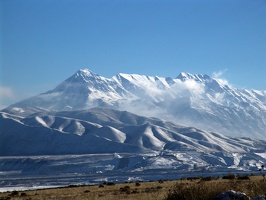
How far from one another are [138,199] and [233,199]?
529 inches

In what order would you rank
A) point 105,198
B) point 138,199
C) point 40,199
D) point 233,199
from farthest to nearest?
point 40,199 < point 105,198 < point 138,199 < point 233,199

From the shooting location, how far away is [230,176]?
54656 millimetres

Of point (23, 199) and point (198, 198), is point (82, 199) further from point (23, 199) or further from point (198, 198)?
point (198, 198)

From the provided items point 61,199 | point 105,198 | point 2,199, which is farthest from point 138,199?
point 2,199

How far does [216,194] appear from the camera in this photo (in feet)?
79.1

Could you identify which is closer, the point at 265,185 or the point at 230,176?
the point at 265,185

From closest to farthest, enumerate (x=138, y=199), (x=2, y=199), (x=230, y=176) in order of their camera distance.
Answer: (x=138, y=199) → (x=2, y=199) → (x=230, y=176)

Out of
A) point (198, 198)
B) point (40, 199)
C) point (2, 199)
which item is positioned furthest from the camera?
point (2, 199)

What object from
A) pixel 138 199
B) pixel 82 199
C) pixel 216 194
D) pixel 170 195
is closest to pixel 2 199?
pixel 82 199

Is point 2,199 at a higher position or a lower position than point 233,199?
higher

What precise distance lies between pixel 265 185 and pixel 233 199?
3.97m

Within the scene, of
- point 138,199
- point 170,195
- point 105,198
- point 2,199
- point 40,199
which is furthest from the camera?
point 2,199

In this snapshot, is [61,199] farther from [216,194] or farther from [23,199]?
[216,194]

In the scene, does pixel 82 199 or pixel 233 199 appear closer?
pixel 233 199
